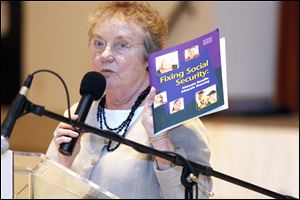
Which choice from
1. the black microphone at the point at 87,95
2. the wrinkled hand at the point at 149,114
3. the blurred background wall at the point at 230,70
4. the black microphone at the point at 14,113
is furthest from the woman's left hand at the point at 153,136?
the black microphone at the point at 14,113

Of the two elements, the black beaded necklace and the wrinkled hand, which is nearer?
the wrinkled hand

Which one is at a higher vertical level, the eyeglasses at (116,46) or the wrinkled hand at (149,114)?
the eyeglasses at (116,46)

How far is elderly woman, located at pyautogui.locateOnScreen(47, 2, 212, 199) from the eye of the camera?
1396 mm

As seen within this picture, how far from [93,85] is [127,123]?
0.24 m

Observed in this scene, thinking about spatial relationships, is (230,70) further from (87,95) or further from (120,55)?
(87,95)

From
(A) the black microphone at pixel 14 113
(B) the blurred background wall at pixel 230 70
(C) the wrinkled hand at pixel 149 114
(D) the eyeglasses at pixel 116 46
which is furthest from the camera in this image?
(B) the blurred background wall at pixel 230 70

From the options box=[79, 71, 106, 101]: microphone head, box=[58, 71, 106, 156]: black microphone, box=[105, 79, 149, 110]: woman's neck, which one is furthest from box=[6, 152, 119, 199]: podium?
box=[105, 79, 149, 110]: woman's neck

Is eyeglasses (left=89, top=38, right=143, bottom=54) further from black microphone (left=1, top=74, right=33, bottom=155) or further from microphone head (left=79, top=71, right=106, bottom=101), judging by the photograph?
black microphone (left=1, top=74, right=33, bottom=155)

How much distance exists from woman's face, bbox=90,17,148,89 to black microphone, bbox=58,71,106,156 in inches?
4.6

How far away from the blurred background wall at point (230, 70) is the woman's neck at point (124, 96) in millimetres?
85

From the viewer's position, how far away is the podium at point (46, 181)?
1.21 metres

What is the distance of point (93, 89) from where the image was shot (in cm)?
122

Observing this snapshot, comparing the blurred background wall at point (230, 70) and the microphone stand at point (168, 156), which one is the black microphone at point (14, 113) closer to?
the microphone stand at point (168, 156)

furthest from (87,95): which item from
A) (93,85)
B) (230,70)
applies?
(230,70)
